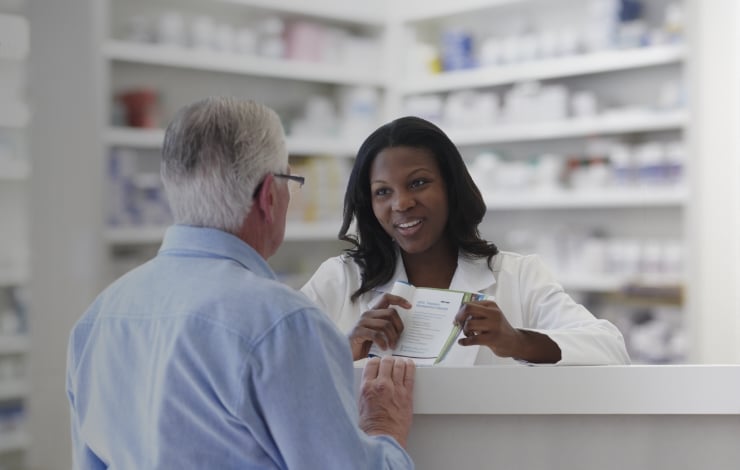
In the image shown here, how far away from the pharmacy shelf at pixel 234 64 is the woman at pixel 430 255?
2.68 m

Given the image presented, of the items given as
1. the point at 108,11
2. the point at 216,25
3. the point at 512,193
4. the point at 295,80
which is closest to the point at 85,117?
the point at 108,11

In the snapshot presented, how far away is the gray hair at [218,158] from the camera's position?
→ 1020 mm

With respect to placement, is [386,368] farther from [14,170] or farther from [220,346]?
[14,170]

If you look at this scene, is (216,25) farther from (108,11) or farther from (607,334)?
(607,334)

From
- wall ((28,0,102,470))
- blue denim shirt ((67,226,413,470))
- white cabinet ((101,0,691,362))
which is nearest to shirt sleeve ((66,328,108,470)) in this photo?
blue denim shirt ((67,226,413,470))

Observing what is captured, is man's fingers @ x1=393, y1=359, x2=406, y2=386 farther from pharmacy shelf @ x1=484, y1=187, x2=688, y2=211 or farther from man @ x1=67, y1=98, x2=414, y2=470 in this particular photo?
pharmacy shelf @ x1=484, y1=187, x2=688, y2=211

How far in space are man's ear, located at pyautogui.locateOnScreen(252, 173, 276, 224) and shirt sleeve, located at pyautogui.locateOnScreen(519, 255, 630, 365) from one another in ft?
2.18

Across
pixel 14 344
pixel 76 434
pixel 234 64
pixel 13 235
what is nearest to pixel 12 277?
pixel 13 235

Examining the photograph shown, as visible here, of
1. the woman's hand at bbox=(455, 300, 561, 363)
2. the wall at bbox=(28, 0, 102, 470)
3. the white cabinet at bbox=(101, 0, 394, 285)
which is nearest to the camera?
the woman's hand at bbox=(455, 300, 561, 363)

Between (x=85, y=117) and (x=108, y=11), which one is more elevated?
(x=108, y=11)

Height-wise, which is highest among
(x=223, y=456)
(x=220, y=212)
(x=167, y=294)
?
(x=220, y=212)

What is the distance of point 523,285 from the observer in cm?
180

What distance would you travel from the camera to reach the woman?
64.7 inches

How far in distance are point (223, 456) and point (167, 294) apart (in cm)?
21
